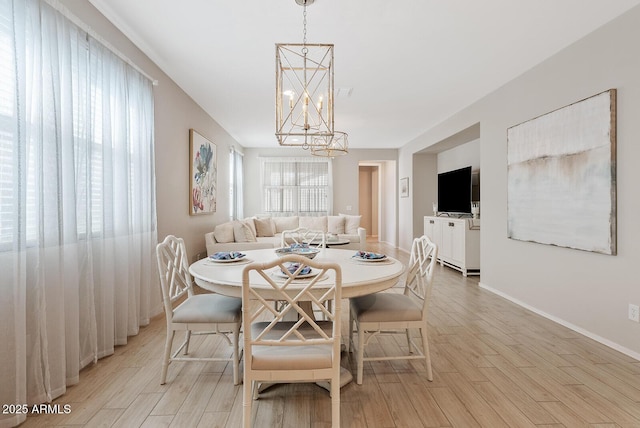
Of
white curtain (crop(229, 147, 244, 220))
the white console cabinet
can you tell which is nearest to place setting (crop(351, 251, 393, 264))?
the white console cabinet

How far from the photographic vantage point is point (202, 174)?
4.64 meters

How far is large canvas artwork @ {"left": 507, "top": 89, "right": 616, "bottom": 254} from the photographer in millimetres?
2543

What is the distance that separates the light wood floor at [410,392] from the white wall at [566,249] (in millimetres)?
317

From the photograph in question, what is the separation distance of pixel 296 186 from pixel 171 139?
4316 millimetres

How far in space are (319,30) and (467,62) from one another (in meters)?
1.59

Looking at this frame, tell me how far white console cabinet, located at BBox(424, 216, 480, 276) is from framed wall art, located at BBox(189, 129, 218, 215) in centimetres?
390

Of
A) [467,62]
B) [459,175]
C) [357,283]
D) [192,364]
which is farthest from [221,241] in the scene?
[459,175]

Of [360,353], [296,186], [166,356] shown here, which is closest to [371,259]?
[360,353]

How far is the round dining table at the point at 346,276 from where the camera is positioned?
1.66 metres

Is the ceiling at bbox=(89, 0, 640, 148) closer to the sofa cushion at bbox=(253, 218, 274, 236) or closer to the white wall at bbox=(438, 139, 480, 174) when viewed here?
the white wall at bbox=(438, 139, 480, 174)

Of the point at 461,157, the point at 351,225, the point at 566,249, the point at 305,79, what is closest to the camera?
the point at 305,79

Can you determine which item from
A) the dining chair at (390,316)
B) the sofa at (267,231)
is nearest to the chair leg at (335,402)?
the dining chair at (390,316)

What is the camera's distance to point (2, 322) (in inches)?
62.6

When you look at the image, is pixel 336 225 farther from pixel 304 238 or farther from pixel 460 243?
pixel 304 238
